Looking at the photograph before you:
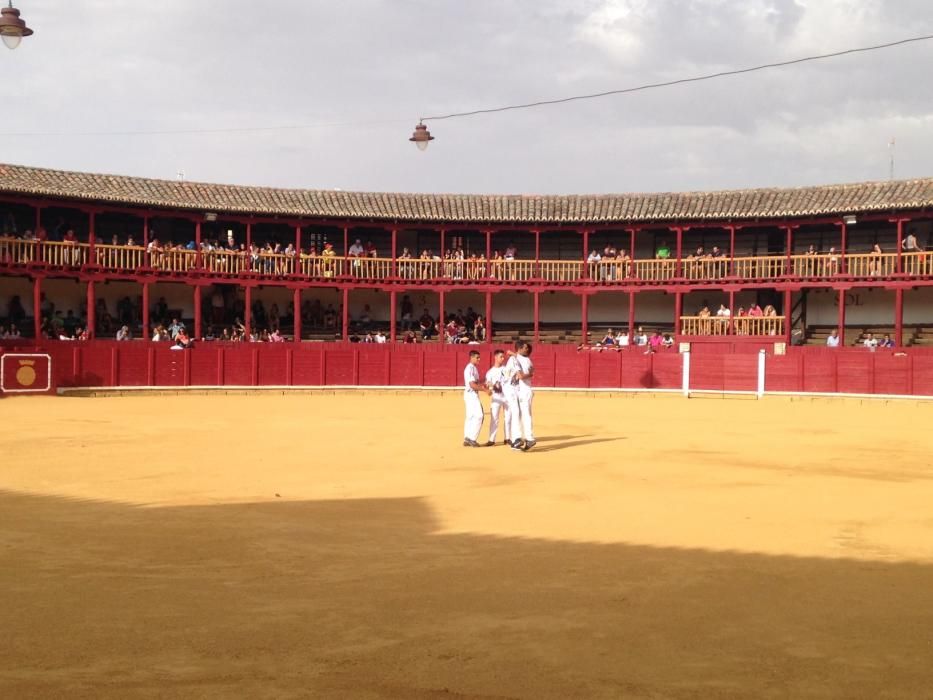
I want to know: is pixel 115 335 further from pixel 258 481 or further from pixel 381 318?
pixel 258 481

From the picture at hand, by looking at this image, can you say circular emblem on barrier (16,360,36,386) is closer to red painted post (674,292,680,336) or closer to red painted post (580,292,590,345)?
red painted post (580,292,590,345)

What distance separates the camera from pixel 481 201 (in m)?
36.9

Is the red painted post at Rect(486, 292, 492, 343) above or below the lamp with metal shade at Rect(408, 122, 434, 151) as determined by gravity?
below

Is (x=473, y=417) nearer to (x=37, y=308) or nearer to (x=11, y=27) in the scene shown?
(x=11, y=27)

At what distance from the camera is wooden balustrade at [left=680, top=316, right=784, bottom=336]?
1258 inches

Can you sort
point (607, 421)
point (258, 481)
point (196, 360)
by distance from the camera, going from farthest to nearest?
point (196, 360)
point (607, 421)
point (258, 481)

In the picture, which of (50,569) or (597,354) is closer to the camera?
(50,569)

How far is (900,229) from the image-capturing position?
31094 millimetres

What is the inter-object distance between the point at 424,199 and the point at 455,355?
814 cm

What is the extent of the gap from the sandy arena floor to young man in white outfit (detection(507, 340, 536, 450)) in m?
0.57

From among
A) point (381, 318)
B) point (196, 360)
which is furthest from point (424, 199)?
point (196, 360)

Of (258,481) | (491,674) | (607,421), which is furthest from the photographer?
(607,421)

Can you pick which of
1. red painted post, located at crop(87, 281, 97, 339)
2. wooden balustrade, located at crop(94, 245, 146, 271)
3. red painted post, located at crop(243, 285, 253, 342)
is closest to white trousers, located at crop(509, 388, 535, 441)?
red painted post, located at crop(243, 285, 253, 342)

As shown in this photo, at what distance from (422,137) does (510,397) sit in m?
5.95
